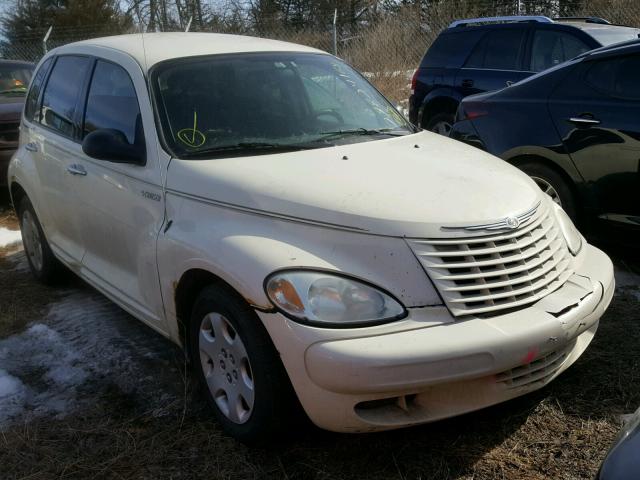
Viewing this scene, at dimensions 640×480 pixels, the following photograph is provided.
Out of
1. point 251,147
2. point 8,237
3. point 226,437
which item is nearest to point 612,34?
point 251,147

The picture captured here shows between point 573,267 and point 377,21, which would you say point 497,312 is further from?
point 377,21

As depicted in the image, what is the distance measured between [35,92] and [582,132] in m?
3.91

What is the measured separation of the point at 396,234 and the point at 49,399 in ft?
6.60

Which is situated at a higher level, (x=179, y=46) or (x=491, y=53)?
(x=179, y=46)

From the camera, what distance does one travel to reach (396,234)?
2600 millimetres

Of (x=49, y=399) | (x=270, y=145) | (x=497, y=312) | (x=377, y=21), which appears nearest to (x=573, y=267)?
(x=497, y=312)

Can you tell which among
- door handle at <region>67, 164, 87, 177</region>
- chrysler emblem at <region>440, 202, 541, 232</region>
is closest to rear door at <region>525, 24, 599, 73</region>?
chrysler emblem at <region>440, 202, 541, 232</region>

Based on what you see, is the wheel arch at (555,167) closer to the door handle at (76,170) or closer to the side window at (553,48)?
the side window at (553,48)

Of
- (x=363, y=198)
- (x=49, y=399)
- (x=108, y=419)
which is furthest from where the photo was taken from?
(x=49, y=399)

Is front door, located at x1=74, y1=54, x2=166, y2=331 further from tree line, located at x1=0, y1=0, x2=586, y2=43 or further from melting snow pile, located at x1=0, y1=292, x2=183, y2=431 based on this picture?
tree line, located at x1=0, y1=0, x2=586, y2=43

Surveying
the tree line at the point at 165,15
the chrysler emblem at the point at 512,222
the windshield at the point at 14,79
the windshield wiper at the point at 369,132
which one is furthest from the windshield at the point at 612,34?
the tree line at the point at 165,15

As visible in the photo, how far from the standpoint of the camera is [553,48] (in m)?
7.62

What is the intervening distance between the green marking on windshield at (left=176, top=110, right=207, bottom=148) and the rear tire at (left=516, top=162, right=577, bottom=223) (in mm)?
2632

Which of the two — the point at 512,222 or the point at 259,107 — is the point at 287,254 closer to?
the point at 512,222
